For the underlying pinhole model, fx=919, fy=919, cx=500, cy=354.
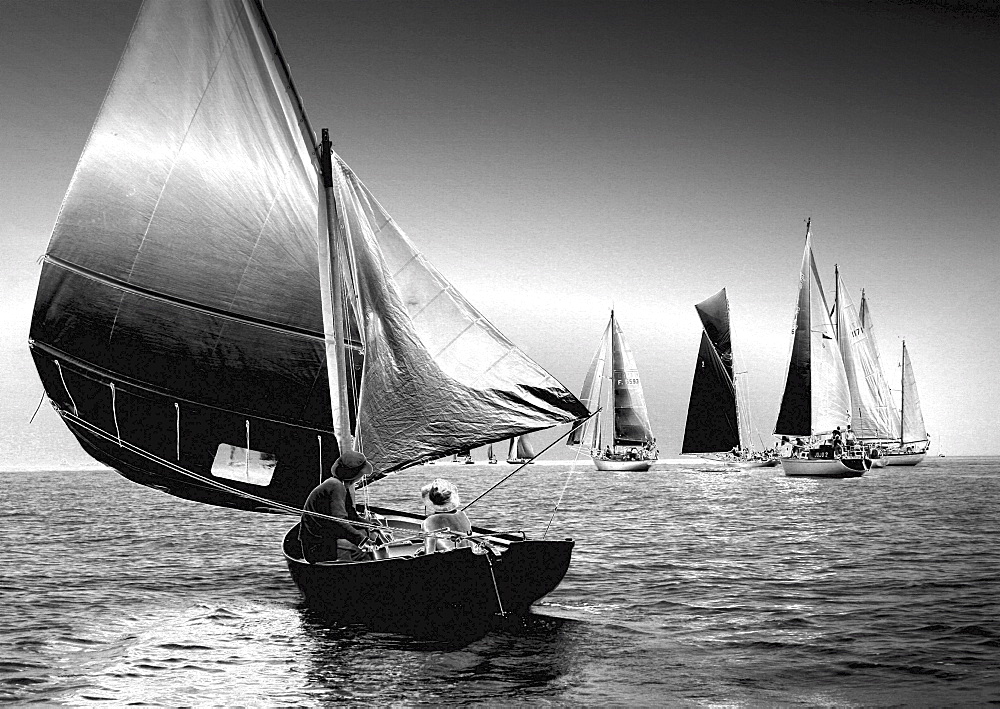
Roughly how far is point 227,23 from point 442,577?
12.1 meters

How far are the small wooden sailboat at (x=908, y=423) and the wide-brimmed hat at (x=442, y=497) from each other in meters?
108

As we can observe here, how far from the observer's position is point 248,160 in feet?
60.4

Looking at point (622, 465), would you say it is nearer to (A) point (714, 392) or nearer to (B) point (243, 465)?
(A) point (714, 392)

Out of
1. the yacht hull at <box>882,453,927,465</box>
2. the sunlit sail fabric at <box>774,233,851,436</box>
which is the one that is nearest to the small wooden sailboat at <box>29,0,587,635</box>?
the sunlit sail fabric at <box>774,233,851,436</box>

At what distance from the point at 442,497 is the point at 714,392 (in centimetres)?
7226

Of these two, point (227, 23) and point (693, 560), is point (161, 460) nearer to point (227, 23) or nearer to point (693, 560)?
point (227, 23)

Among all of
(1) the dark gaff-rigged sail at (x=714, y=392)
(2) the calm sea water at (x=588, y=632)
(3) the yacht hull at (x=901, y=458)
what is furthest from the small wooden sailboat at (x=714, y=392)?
(2) the calm sea water at (x=588, y=632)

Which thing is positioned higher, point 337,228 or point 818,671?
point 337,228

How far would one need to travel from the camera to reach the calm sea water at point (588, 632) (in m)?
11.3

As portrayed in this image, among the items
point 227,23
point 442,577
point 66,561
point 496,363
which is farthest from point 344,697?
point 66,561

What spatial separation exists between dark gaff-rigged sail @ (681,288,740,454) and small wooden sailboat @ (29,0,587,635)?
66.2 meters

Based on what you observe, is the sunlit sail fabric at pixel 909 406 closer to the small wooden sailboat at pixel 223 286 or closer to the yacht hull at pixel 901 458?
the yacht hull at pixel 901 458

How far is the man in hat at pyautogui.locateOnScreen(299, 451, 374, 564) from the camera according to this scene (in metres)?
14.3

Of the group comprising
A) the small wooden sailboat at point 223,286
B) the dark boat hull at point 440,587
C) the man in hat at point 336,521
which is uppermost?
the small wooden sailboat at point 223,286
